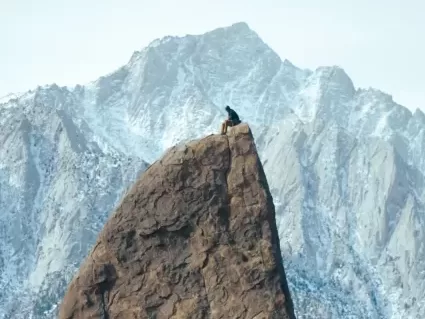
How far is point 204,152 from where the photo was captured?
40219 millimetres

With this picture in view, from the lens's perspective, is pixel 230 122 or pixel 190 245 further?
pixel 230 122

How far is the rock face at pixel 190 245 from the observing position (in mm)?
39375

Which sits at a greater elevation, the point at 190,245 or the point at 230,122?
the point at 230,122

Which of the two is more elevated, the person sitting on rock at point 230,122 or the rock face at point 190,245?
the person sitting on rock at point 230,122

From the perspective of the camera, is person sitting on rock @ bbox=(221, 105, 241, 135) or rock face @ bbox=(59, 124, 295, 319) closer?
rock face @ bbox=(59, 124, 295, 319)

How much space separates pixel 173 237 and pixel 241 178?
2.61m

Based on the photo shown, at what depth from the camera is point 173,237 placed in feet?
131

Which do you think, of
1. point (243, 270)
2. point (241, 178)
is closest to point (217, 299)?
point (243, 270)

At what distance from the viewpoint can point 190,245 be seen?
39.8 metres

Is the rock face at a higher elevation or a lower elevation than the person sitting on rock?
lower

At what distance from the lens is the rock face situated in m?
39.4

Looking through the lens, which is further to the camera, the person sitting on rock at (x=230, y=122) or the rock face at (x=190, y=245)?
the person sitting on rock at (x=230, y=122)

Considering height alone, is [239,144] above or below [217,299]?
above

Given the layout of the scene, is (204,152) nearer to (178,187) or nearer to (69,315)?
(178,187)
